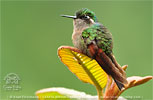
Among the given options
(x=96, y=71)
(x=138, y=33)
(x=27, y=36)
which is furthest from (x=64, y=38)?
(x=96, y=71)

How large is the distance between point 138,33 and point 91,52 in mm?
5315

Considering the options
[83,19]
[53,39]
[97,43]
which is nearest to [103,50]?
[97,43]

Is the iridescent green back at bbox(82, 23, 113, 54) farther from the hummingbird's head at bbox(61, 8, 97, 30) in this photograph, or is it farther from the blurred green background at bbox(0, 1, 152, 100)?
the blurred green background at bbox(0, 1, 152, 100)

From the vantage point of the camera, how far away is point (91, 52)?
221 centimetres

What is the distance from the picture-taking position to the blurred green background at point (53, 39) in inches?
211

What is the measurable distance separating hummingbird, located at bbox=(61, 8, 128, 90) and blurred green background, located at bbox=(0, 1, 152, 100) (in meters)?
1.97

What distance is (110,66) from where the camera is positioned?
2.07 meters

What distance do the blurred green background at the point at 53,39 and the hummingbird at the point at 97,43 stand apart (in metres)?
1.97

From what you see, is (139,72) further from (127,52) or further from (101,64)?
(101,64)

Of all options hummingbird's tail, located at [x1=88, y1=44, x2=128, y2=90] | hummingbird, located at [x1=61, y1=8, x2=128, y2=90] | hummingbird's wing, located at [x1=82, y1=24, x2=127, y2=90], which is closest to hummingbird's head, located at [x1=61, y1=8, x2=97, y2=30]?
hummingbird, located at [x1=61, y1=8, x2=128, y2=90]

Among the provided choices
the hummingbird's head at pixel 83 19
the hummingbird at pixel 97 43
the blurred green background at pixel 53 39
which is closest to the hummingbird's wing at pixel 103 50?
the hummingbird at pixel 97 43

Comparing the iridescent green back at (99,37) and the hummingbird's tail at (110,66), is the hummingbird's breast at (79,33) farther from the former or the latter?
the hummingbird's tail at (110,66)

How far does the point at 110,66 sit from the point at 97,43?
→ 1.11 ft

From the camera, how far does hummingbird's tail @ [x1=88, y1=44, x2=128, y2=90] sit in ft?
6.40
